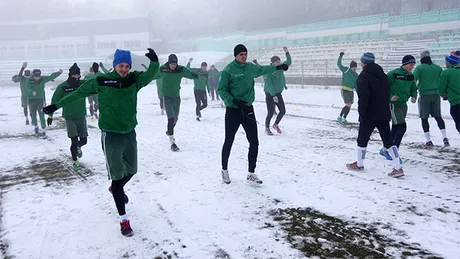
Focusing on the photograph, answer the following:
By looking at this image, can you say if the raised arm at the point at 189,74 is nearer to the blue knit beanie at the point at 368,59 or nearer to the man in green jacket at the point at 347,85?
the blue knit beanie at the point at 368,59

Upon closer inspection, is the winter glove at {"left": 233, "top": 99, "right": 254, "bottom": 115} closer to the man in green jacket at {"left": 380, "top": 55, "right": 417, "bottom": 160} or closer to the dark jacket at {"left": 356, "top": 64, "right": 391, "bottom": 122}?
the dark jacket at {"left": 356, "top": 64, "right": 391, "bottom": 122}

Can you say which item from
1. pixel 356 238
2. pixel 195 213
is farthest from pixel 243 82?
pixel 356 238

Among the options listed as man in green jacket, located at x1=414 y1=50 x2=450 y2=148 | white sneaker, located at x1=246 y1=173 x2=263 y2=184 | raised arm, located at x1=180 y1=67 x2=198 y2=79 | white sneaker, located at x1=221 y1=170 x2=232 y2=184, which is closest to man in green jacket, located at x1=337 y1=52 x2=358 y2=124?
man in green jacket, located at x1=414 y1=50 x2=450 y2=148

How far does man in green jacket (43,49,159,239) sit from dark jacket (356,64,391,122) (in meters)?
3.25

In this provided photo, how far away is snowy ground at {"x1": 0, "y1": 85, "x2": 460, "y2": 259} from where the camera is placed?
346 cm

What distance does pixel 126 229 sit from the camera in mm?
3787

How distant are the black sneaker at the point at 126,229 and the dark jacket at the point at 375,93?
3860mm

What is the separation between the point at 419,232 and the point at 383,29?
30.2 meters

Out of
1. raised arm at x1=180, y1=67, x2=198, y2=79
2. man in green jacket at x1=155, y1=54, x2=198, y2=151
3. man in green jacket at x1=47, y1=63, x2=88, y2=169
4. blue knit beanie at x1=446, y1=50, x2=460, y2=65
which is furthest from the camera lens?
man in green jacket at x1=155, y1=54, x2=198, y2=151

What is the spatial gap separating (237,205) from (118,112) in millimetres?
1888

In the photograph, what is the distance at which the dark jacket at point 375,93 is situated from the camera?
533 cm

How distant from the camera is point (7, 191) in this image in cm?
549

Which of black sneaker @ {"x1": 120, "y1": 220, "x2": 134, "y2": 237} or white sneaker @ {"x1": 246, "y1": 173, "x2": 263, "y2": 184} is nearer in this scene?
black sneaker @ {"x1": 120, "y1": 220, "x2": 134, "y2": 237}

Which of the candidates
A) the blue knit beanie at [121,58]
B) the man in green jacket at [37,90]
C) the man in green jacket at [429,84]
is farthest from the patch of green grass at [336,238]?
the man in green jacket at [37,90]
